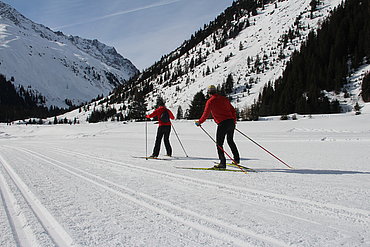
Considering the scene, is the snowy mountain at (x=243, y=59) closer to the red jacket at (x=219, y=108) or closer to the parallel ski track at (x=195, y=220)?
the red jacket at (x=219, y=108)

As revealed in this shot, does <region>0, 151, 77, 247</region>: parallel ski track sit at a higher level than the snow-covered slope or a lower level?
lower

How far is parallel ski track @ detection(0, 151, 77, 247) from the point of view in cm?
208

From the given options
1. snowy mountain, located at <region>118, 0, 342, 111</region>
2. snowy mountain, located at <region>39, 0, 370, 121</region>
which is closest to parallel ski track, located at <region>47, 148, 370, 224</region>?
snowy mountain, located at <region>39, 0, 370, 121</region>

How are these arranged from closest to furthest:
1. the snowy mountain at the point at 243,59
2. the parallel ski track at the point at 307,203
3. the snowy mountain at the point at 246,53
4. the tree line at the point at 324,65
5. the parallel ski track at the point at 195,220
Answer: the parallel ski track at the point at 195,220 < the parallel ski track at the point at 307,203 < the tree line at the point at 324,65 < the snowy mountain at the point at 243,59 < the snowy mountain at the point at 246,53

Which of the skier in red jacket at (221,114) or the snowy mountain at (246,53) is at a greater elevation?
the snowy mountain at (246,53)

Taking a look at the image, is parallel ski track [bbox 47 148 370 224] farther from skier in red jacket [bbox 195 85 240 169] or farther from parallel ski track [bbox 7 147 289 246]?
skier in red jacket [bbox 195 85 240 169]

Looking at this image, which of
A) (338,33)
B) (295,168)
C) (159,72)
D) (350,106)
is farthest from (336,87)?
(159,72)

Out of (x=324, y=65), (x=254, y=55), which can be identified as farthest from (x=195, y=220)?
(x=254, y=55)

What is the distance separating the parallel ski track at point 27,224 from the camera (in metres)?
2.08

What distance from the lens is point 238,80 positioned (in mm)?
68625

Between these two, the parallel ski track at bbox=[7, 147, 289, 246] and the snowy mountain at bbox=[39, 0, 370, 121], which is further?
the snowy mountain at bbox=[39, 0, 370, 121]

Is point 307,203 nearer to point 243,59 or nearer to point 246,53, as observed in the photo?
point 243,59

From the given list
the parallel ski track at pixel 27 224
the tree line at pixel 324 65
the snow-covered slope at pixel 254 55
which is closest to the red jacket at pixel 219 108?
the parallel ski track at pixel 27 224

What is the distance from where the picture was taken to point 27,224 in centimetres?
242
